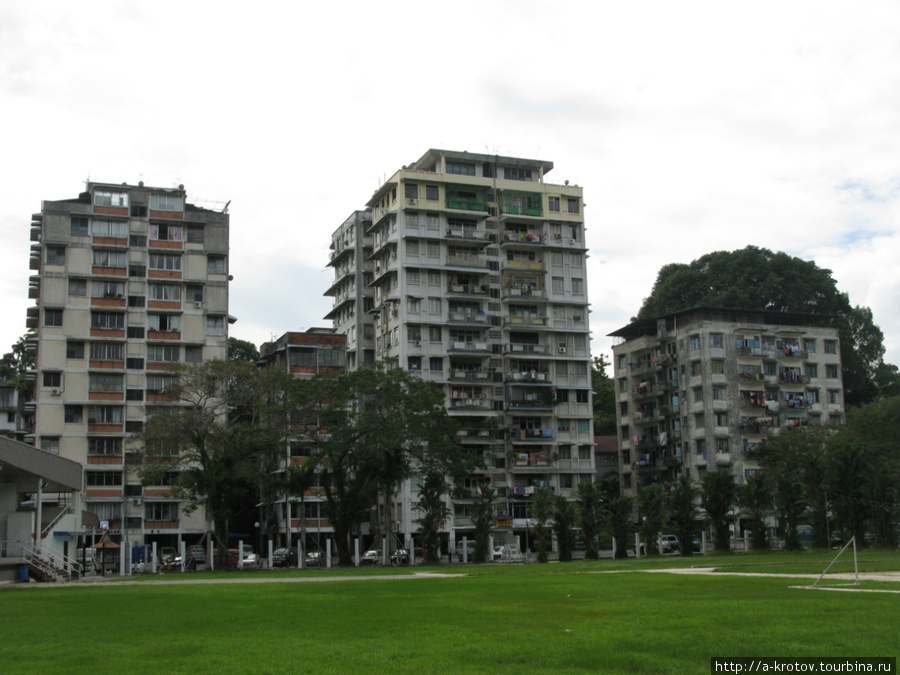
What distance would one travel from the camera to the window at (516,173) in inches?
3807

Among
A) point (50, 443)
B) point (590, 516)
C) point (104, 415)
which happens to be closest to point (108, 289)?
point (104, 415)

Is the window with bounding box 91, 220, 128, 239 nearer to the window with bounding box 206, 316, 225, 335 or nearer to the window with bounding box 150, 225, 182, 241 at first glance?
the window with bounding box 150, 225, 182, 241

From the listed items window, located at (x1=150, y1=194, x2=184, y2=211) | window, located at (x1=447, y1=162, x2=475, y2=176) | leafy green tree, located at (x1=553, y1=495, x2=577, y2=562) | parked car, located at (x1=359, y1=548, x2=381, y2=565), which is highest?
window, located at (x1=447, y1=162, x2=475, y2=176)

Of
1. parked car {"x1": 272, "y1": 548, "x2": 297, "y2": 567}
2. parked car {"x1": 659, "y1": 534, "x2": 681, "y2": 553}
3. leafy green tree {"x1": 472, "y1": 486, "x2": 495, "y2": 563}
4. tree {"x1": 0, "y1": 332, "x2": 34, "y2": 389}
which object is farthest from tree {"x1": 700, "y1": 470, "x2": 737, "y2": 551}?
tree {"x1": 0, "y1": 332, "x2": 34, "y2": 389}

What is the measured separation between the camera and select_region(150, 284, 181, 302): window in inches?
3403

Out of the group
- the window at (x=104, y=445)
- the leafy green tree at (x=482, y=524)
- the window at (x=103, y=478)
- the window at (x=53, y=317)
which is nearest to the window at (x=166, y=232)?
the window at (x=53, y=317)

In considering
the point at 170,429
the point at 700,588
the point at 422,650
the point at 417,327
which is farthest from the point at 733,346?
the point at 422,650

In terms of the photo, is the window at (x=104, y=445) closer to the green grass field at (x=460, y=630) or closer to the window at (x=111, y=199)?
the window at (x=111, y=199)

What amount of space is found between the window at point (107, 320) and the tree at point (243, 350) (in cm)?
2191

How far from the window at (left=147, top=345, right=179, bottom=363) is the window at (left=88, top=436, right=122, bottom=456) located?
7654mm

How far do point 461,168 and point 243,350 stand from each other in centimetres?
3310

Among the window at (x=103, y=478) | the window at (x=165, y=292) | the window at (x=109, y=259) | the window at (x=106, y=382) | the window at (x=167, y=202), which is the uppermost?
the window at (x=167, y=202)

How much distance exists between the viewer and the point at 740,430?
3551 inches

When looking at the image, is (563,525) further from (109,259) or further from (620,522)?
(109,259)
